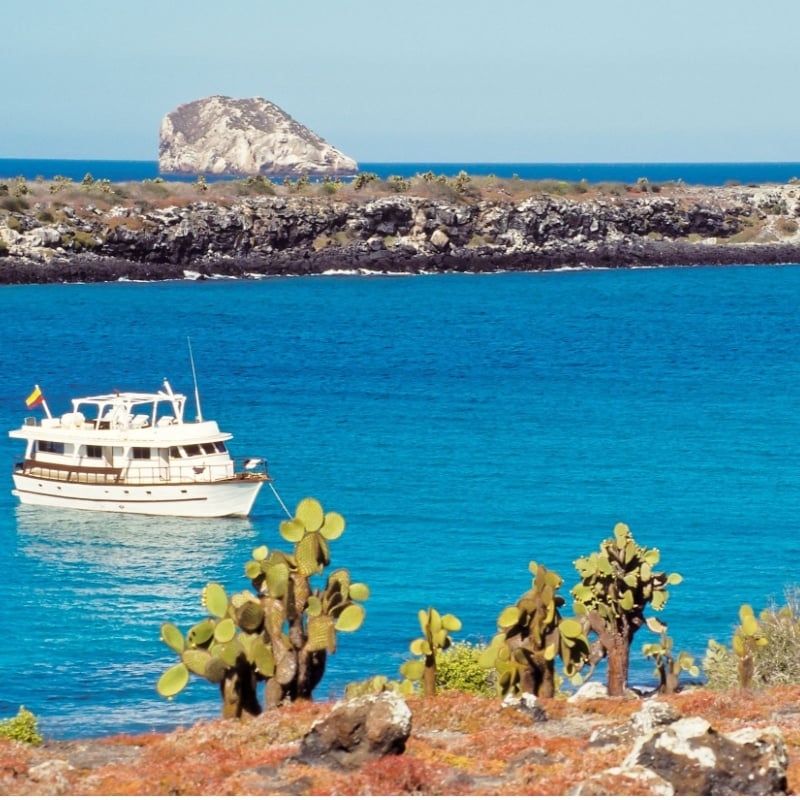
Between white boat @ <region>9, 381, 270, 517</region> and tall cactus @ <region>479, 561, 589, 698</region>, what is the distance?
2327 centimetres

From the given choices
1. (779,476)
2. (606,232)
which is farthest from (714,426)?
(606,232)

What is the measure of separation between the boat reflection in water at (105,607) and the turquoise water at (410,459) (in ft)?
0.28

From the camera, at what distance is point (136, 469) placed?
46.7 meters

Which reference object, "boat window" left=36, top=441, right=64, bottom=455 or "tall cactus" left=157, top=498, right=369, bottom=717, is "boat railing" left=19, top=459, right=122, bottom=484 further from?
"tall cactus" left=157, top=498, right=369, bottom=717

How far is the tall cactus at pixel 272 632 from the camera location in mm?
20219

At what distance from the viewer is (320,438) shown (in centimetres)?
5828

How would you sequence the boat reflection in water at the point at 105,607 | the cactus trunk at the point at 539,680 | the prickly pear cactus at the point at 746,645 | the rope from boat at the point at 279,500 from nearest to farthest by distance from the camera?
1. the cactus trunk at the point at 539,680
2. the prickly pear cactus at the point at 746,645
3. the boat reflection in water at the point at 105,607
4. the rope from boat at the point at 279,500

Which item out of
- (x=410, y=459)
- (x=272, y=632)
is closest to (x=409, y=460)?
(x=410, y=459)

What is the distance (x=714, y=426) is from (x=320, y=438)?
652 inches

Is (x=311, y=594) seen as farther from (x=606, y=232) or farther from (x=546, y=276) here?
(x=606, y=232)

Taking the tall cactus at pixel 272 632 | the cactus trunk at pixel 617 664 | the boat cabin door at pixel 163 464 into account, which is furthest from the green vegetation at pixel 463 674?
the boat cabin door at pixel 163 464

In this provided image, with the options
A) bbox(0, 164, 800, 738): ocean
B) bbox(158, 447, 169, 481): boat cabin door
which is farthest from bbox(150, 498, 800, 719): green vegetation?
bbox(158, 447, 169, 481): boat cabin door

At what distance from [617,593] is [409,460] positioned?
29.5m

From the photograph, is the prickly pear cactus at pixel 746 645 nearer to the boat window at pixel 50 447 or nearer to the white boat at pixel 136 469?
the white boat at pixel 136 469
